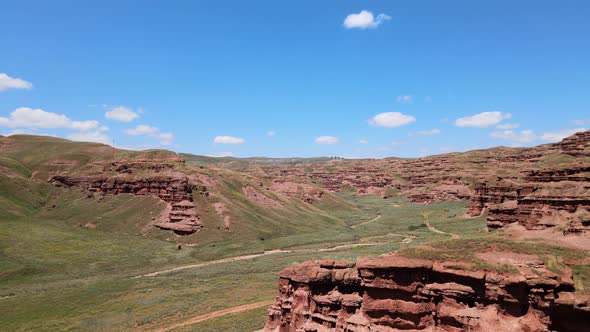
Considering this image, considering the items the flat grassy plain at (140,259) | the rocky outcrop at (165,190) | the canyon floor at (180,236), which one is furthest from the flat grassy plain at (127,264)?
the rocky outcrop at (165,190)

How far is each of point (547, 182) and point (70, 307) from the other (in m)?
73.9

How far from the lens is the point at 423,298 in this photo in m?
20.8

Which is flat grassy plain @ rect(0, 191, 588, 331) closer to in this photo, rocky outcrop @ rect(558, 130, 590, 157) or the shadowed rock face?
the shadowed rock face

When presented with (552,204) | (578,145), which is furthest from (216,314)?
(578,145)

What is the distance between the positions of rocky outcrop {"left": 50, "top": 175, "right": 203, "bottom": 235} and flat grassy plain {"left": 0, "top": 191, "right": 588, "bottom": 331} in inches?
113

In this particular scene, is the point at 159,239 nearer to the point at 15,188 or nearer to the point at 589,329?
the point at 15,188

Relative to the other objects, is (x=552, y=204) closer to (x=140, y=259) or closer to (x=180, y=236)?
(x=140, y=259)

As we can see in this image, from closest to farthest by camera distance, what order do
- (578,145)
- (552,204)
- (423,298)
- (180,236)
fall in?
(423,298) < (552,204) < (180,236) < (578,145)

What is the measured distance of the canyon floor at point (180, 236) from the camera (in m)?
39.6

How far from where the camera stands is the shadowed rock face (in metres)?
18.5

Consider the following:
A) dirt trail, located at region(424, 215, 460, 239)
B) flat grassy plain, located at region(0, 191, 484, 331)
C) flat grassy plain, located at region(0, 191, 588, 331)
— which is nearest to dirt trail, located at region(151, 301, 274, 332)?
flat grassy plain, located at region(0, 191, 588, 331)

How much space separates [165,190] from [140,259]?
95.1ft

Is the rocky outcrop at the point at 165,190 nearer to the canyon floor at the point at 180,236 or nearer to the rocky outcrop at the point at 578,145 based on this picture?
the canyon floor at the point at 180,236

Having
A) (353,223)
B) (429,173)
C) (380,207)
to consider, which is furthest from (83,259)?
(429,173)
